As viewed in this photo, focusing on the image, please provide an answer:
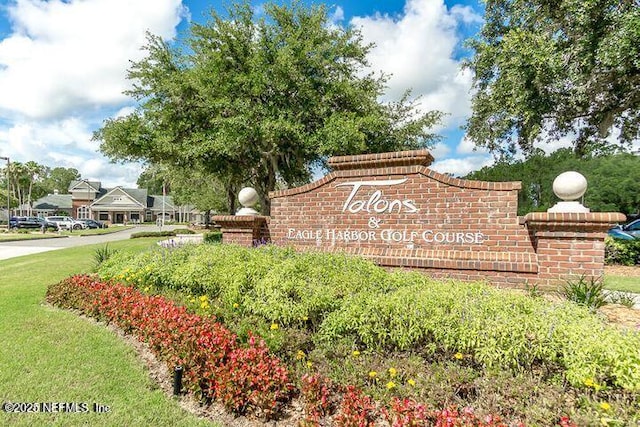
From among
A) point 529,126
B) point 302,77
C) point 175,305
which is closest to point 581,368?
point 175,305

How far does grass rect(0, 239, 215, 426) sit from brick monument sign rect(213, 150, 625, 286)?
11.6ft

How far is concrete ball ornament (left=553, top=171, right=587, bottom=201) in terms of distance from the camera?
508 centimetres

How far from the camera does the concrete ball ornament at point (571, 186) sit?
508cm

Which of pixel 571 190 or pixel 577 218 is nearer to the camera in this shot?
pixel 577 218

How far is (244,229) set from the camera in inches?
300

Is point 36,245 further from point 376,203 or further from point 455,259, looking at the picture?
point 455,259

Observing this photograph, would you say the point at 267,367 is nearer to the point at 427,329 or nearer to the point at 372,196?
the point at 427,329

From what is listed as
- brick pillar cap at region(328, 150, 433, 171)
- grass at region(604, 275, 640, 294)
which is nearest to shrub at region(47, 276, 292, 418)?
brick pillar cap at region(328, 150, 433, 171)

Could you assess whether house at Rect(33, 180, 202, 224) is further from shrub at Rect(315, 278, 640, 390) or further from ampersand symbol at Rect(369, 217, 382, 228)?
shrub at Rect(315, 278, 640, 390)

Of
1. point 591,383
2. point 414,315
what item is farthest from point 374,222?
point 591,383

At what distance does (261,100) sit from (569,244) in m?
9.63

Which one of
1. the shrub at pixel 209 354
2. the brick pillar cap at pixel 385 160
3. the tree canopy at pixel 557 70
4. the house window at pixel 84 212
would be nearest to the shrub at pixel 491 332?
the shrub at pixel 209 354

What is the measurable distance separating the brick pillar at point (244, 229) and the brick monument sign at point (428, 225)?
22mm

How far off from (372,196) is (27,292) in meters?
6.79
